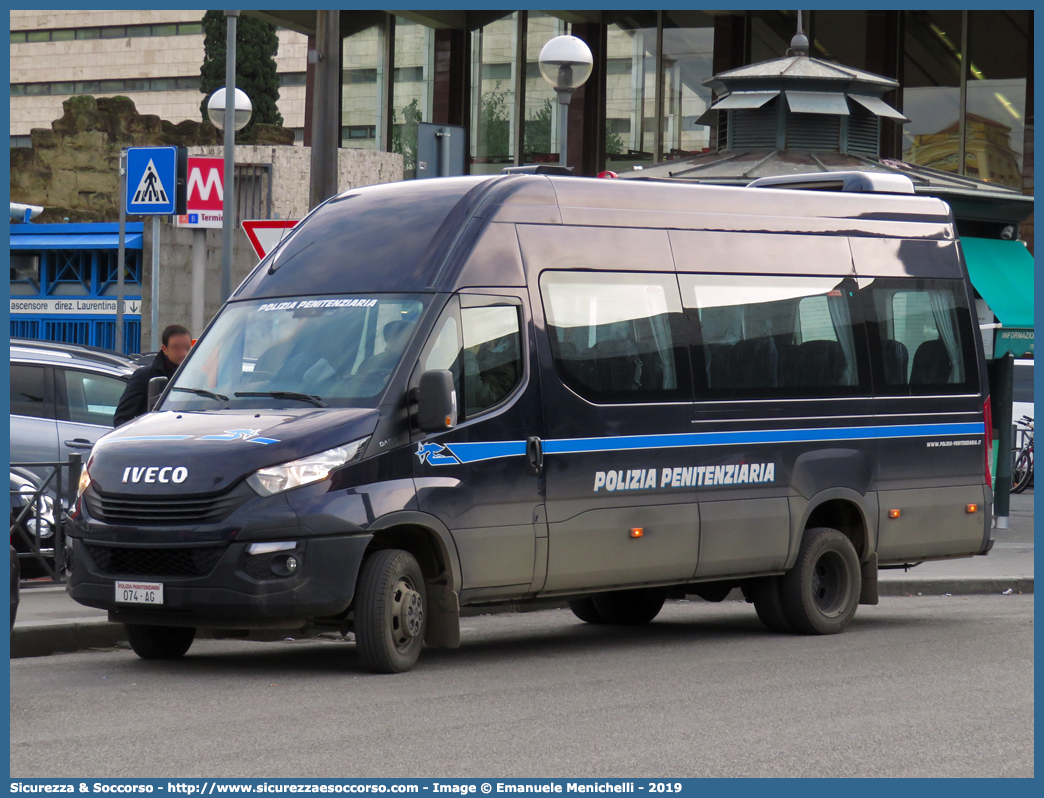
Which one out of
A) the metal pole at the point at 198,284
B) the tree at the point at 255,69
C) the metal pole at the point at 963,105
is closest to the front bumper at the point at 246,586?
the metal pole at the point at 198,284

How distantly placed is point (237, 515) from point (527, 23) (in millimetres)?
24935

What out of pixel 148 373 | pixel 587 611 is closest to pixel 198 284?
pixel 148 373

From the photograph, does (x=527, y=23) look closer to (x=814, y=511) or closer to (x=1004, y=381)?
(x=1004, y=381)

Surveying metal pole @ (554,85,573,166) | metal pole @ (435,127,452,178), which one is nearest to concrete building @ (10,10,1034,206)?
metal pole @ (554,85,573,166)

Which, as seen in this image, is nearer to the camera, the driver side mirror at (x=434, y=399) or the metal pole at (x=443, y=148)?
the driver side mirror at (x=434, y=399)

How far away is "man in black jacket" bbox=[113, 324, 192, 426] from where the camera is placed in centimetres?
1152

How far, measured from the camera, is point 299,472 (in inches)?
332

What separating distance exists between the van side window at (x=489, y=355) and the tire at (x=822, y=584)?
2812 millimetres

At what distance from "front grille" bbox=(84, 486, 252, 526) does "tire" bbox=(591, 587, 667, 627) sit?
4.02 metres

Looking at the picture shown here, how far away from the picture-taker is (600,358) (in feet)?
32.6

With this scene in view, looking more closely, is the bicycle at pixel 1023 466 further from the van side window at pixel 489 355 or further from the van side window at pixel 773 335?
the van side window at pixel 489 355

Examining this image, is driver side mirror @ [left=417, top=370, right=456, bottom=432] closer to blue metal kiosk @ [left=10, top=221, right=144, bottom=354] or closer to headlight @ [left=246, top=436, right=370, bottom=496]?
headlight @ [left=246, top=436, right=370, bottom=496]

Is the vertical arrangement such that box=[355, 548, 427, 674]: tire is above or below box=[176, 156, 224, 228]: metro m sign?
below

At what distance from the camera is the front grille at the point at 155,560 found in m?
8.44
